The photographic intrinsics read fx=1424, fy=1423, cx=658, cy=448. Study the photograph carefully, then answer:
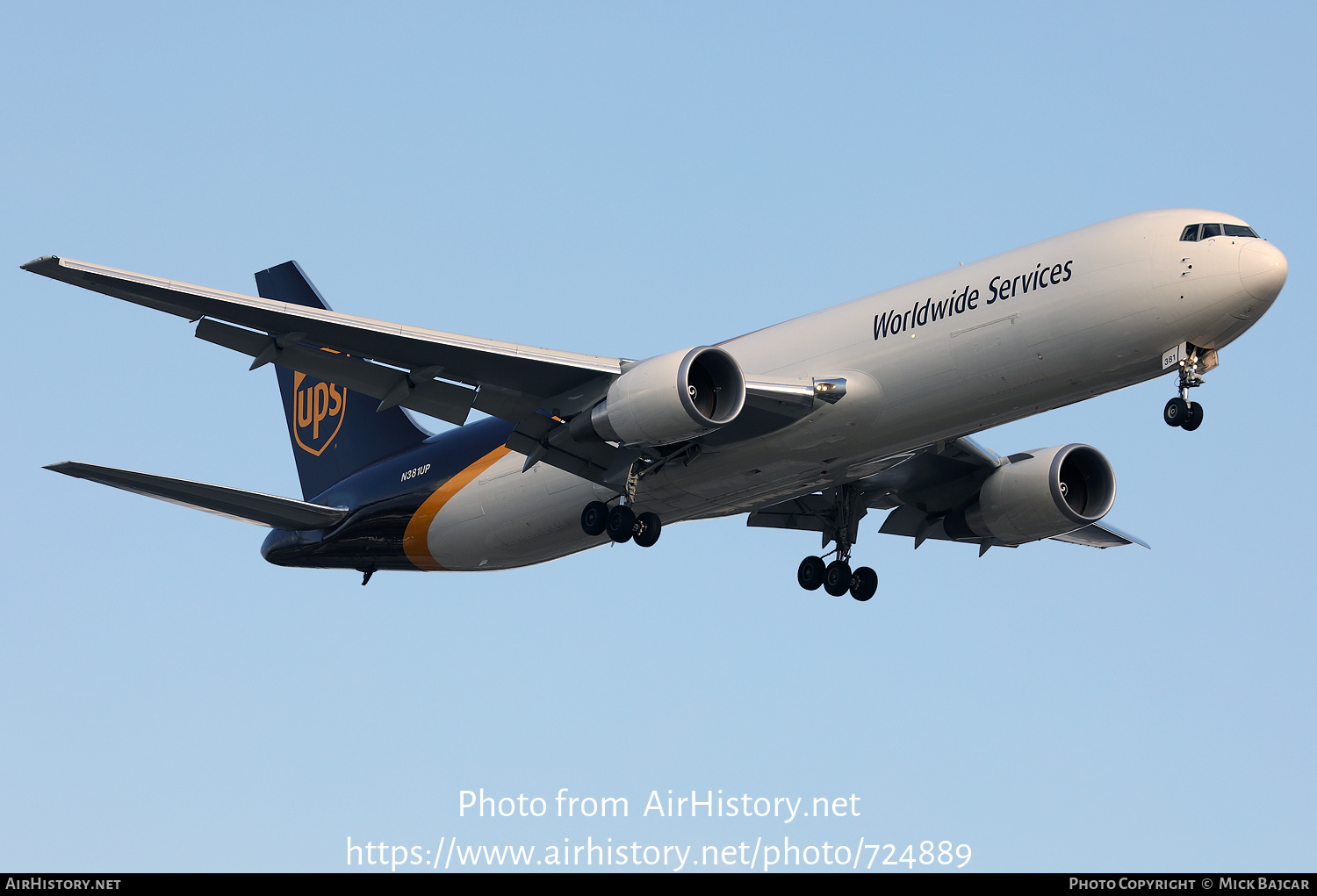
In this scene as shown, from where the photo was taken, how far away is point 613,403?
24.2 metres

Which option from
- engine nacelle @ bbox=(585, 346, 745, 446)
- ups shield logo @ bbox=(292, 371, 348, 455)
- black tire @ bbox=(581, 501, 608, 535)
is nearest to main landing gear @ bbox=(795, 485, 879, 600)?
black tire @ bbox=(581, 501, 608, 535)

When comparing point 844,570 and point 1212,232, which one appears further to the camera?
point 844,570

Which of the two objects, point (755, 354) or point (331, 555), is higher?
point (755, 354)

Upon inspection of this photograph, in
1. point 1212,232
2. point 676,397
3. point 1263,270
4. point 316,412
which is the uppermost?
point 316,412

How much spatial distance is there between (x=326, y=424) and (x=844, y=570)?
12.6m

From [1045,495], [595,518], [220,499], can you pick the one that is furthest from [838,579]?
[220,499]

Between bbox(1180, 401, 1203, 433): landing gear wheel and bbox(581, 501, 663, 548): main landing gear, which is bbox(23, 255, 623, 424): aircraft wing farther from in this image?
bbox(1180, 401, 1203, 433): landing gear wheel

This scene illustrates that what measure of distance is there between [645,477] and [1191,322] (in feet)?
32.4

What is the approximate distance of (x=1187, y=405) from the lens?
2180cm

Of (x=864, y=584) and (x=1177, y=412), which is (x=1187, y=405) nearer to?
(x=1177, y=412)

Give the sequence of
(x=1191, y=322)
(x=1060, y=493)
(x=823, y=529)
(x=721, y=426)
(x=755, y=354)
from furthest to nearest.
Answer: (x=823, y=529) → (x=1060, y=493) → (x=755, y=354) → (x=721, y=426) → (x=1191, y=322)

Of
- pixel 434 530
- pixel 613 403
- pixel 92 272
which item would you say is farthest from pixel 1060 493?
pixel 92 272

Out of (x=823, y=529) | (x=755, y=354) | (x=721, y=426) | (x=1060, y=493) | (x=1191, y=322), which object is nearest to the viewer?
(x=1191, y=322)

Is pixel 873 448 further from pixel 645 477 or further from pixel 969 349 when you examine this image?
pixel 645 477
